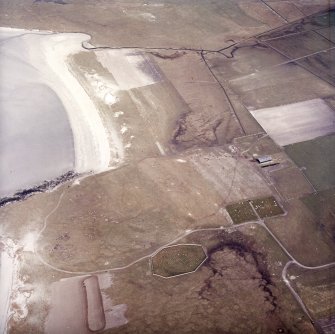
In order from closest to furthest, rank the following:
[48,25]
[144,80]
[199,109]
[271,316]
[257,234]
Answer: [271,316]
[257,234]
[199,109]
[144,80]
[48,25]

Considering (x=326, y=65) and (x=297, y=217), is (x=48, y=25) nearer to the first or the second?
(x=326, y=65)

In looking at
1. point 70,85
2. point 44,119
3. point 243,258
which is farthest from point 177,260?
point 70,85

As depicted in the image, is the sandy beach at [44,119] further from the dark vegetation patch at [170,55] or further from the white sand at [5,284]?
the dark vegetation patch at [170,55]

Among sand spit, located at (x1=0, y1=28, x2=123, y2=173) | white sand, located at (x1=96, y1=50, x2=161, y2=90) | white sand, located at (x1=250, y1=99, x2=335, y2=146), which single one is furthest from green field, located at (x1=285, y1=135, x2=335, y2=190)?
white sand, located at (x1=96, y1=50, x2=161, y2=90)

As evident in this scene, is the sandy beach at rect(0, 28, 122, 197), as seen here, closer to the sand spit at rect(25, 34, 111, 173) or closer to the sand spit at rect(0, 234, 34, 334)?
the sand spit at rect(25, 34, 111, 173)

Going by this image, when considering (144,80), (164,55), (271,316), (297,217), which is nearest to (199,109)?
(144,80)

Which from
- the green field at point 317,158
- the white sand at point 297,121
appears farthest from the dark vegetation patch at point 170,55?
the green field at point 317,158
